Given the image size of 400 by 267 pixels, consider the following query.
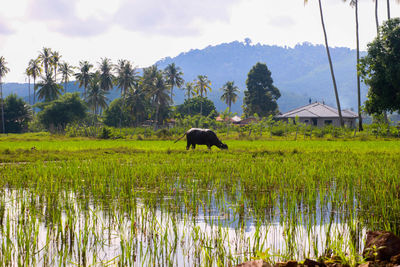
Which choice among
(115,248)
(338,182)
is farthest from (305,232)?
(338,182)

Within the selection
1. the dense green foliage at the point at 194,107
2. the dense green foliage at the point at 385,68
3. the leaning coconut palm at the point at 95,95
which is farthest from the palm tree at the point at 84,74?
the dense green foliage at the point at 385,68

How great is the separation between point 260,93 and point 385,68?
4345cm

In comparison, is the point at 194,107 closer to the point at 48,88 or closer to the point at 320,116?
the point at 48,88

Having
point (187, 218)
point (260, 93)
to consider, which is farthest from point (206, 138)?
point (260, 93)

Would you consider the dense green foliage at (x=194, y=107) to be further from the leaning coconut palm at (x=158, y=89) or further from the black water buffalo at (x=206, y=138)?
the black water buffalo at (x=206, y=138)

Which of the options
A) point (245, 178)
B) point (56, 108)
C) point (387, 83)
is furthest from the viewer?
point (56, 108)

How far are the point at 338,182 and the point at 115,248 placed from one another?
4.67 metres

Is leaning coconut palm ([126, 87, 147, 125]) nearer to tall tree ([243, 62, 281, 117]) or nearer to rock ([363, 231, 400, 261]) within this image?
tall tree ([243, 62, 281, 117])

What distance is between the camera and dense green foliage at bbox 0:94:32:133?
5279 cm

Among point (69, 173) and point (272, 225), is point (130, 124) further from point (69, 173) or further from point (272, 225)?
point (272, 225)

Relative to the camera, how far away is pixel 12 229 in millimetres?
4562

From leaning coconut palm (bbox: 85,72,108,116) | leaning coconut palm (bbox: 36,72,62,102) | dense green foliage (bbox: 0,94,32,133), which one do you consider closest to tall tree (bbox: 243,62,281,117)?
leaning coconut palm (bbox: 85,72,108,116)

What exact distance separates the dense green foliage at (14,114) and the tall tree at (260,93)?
3153 cm

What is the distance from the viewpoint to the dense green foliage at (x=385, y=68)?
49.0 feet
